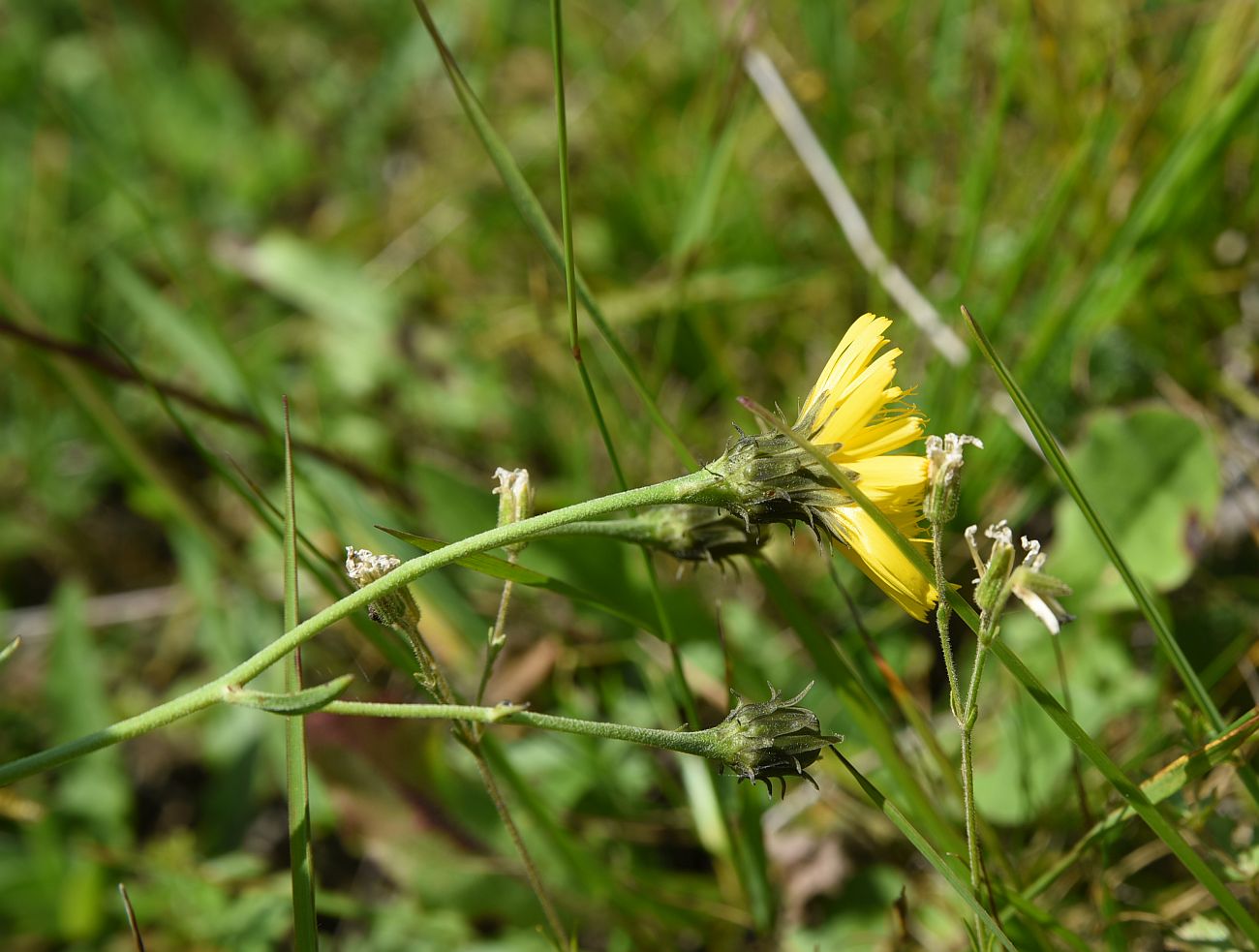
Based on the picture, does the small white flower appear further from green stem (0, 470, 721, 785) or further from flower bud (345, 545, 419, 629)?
flower bud (345, 545, 419, 629)

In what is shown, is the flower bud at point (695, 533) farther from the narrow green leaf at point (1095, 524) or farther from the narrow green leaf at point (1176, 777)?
the narrow green leaf at point (1176, 777)

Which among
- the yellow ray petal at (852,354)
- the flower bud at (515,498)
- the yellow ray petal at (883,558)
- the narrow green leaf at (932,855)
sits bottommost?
the narrow green leaf at (932,855)

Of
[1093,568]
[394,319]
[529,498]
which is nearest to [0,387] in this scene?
[394,319]

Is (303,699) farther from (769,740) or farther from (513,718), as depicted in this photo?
(769,740)

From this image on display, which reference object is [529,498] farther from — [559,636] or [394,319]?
[394,319]

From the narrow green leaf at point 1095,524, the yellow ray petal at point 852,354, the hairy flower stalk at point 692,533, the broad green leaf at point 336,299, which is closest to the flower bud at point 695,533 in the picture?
the hairy flower stalk at point 692,533

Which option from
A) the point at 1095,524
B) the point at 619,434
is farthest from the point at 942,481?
the point at 619,434
